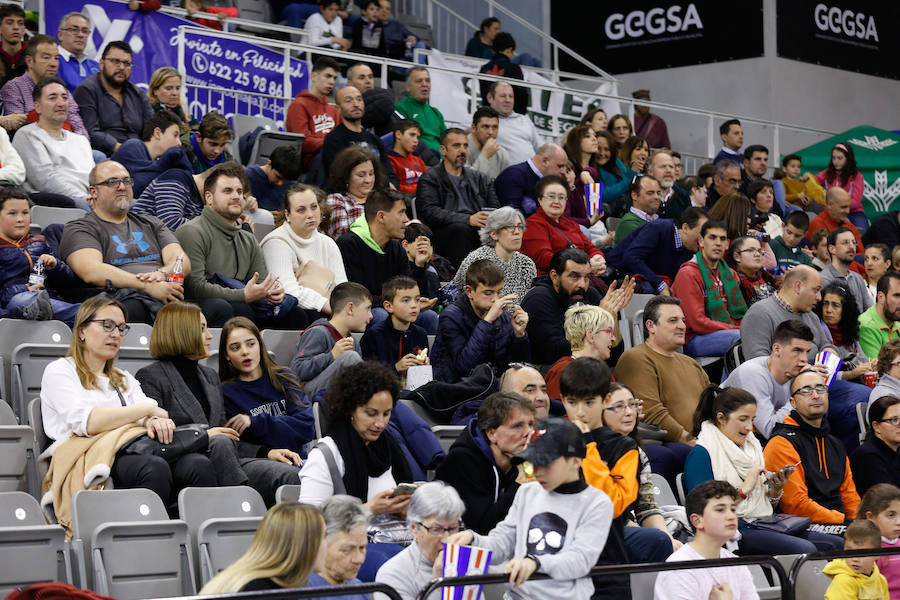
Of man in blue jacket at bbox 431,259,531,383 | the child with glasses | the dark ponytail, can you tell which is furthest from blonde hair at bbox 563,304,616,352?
the child with glasses

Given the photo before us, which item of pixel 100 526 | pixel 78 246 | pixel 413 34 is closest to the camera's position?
pixel 100 526

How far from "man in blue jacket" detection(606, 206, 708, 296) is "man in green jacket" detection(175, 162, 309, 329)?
106 inches

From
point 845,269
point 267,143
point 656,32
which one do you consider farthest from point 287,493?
point 656,32

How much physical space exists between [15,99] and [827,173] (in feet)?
26.0

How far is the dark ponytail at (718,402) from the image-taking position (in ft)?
19.5

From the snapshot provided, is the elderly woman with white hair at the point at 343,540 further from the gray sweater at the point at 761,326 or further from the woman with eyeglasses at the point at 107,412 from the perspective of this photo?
the gray sweater at the point at 761,326

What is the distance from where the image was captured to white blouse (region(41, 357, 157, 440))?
15.8ft

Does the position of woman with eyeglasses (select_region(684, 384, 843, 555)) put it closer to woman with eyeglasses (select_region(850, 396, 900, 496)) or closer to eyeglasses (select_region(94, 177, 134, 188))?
woman with eyeglasses (select_region(850, 396, 900, 496))

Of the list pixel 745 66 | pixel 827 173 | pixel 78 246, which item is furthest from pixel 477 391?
pixel 745 66

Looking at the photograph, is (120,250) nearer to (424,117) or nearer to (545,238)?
(545,238)

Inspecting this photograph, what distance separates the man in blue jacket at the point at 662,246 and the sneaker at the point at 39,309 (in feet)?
13.4

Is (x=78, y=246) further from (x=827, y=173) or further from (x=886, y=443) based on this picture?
(x=827, y=173)

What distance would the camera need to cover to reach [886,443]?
650cm

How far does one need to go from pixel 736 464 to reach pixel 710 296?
2186 millimetres
